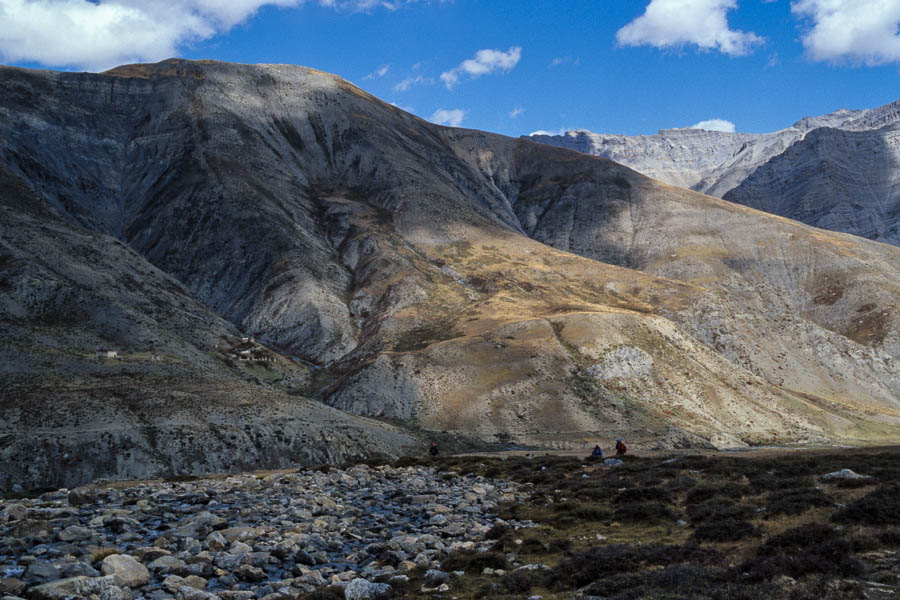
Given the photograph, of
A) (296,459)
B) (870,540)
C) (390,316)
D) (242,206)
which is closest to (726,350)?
(390,316)

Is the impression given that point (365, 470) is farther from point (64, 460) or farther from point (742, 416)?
point (742, 416)

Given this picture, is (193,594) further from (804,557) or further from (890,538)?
(890,538)

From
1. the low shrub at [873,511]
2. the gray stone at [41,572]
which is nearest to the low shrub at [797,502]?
the low shrub at [873,511]

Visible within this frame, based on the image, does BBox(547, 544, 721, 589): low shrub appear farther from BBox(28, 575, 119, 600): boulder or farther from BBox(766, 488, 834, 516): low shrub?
BBox(28, 575, 119, 600): boulder

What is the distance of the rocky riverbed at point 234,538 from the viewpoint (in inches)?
734

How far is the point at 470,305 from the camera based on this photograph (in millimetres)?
145250

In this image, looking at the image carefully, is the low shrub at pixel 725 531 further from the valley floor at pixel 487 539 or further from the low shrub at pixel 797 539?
the low shrub at pixel 797 539

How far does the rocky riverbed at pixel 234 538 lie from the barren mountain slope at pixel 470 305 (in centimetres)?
6456

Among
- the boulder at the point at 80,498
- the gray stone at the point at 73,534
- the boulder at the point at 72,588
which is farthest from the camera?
the boulder at the point at 80,498

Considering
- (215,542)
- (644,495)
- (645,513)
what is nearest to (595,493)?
(644,495)

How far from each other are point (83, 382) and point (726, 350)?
128 meters

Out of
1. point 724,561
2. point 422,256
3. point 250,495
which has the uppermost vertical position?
point 422,256

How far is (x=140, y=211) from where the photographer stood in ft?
602

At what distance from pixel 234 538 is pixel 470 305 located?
122 m
